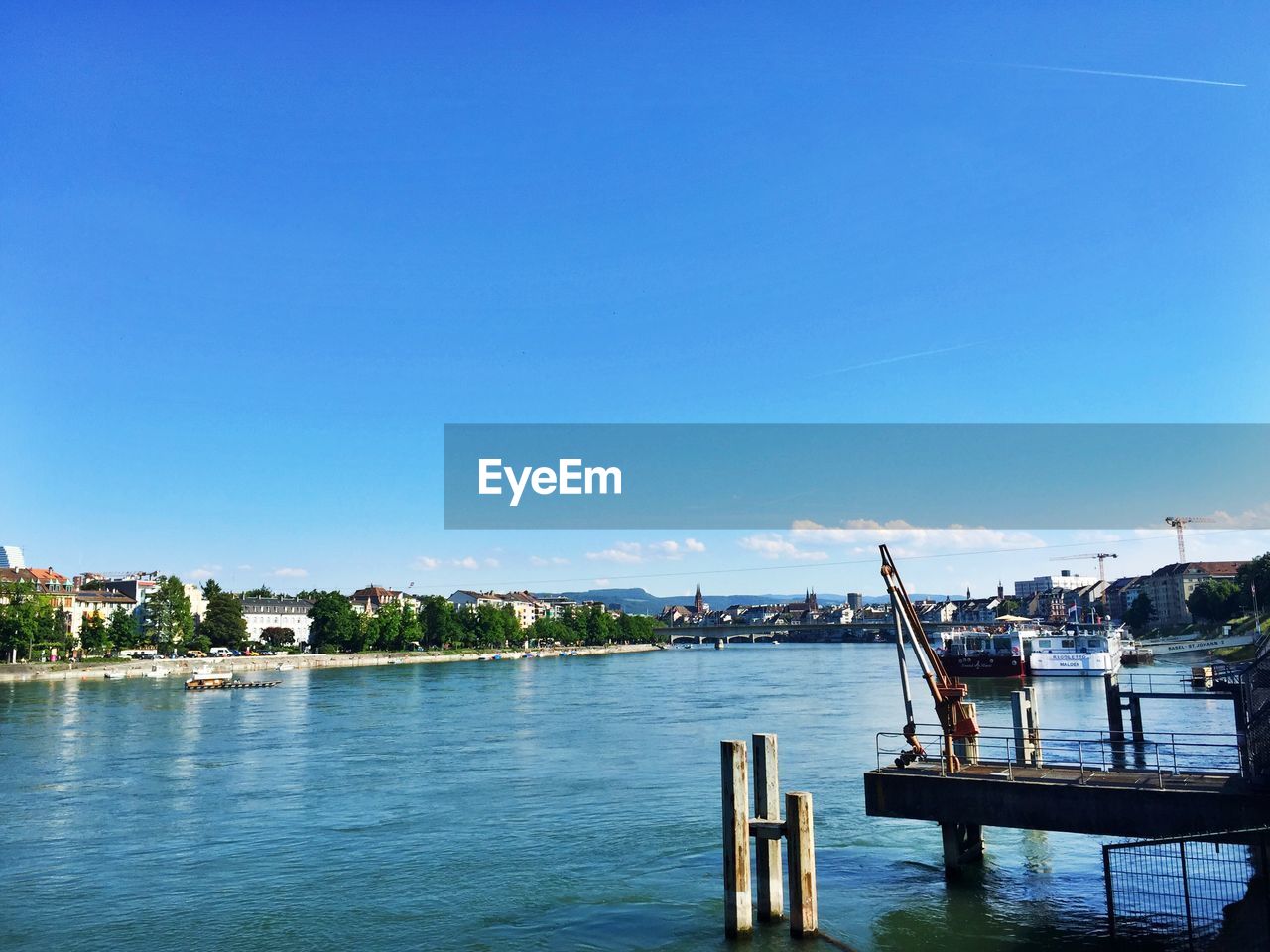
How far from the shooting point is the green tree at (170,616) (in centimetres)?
15525

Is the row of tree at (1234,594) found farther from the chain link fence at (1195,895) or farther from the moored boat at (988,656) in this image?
the chain link fence at (1195,895)

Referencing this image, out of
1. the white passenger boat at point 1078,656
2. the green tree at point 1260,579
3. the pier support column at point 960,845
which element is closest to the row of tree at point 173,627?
the white passenger boat at point 1078,656

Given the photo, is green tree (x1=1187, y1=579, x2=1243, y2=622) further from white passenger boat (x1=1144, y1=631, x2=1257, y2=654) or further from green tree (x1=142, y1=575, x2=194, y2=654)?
green tree (x1=142, y1=575, x2=194, y2=654)

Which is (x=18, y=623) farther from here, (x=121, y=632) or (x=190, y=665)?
(x=121, y=632)

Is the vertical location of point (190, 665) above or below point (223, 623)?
below

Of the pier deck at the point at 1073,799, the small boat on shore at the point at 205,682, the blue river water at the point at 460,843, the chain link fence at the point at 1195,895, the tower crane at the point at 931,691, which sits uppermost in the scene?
the tower crane at the point at 931,691

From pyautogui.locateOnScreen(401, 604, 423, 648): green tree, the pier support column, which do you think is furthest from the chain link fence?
pyautogui.locateOnScreen(401, 604, 423, 648): green tree

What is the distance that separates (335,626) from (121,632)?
40.9 metres

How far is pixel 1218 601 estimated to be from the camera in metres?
161

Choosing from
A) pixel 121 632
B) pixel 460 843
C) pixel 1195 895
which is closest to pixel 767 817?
pixel 1195 895

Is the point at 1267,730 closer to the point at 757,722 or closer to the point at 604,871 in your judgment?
the point at 604,871

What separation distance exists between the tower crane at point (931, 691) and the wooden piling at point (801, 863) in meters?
4.66

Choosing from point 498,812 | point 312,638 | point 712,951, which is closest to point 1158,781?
point 712,951

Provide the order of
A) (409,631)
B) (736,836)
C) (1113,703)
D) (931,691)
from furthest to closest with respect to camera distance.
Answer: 1. (409,631)
2. (1113,703)
3. (931,691)
4. (736,836)
